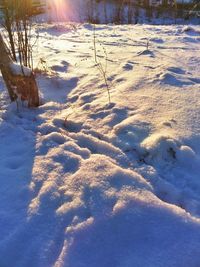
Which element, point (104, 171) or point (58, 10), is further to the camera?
point (58, 10)

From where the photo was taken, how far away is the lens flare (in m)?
12.9

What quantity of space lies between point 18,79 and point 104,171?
1324mm

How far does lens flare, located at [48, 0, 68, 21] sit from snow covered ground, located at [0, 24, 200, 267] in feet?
33.3

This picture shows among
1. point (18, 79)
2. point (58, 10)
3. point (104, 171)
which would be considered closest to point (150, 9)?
point (58, 10)

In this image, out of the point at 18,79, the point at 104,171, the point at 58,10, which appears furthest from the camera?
the point at 58,10

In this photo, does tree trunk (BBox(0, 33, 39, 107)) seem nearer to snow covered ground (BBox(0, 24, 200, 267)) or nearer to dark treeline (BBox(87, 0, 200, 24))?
snow covered ground (BBox(0, 24, 200, 267))

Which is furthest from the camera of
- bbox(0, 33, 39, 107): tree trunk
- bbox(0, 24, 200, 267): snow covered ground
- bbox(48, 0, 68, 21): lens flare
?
bbox(48, 0, 68, 21): lens flare

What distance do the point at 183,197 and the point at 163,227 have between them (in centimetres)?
30

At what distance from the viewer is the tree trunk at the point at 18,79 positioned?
2.81m

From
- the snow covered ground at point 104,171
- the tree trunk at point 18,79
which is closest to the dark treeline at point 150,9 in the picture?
the snow covered ground at point 104,171

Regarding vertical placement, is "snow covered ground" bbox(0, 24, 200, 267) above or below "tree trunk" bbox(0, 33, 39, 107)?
below

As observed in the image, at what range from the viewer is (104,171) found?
2.02m

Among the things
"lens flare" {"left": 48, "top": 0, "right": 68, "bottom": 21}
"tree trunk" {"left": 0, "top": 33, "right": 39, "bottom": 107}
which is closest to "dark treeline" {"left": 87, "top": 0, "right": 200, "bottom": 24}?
"lens flare" {"left": 48, "top": 0, "right": 68, "bottom": 21}

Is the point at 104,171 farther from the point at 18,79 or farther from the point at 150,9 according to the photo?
the point at 150,9
